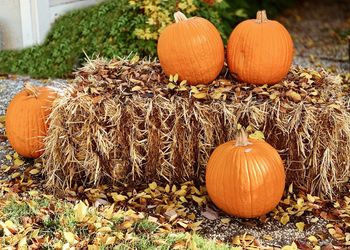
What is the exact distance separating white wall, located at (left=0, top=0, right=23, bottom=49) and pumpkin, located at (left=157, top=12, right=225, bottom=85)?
2.84 meters

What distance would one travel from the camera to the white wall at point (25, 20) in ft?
20.1

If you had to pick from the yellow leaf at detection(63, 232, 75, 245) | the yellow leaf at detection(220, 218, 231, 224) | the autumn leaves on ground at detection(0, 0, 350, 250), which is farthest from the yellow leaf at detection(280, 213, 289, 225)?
the yellow leaf at detection(63, 232, 75, 245)

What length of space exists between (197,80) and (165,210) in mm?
801

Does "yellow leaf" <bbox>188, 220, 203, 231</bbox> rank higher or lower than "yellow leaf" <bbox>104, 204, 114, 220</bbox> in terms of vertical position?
lower

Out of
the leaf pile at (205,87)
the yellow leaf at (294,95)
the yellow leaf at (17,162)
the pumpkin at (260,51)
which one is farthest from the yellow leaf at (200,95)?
the yellow leaf at (17,162)

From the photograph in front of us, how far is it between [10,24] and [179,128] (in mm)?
3155

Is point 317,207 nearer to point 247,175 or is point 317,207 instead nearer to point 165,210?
point 247,175

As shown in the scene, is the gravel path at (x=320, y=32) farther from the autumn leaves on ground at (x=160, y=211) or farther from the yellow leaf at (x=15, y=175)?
the yellow leaf at (x=15, y=175)

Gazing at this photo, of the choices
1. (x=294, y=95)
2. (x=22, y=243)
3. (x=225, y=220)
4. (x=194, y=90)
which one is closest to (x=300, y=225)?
(x=225, y=220)

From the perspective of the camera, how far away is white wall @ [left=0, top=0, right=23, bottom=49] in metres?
6.15

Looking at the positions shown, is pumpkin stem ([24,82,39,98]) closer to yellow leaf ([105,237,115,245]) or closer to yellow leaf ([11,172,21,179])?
yellow leaf ([11,172,21,179])

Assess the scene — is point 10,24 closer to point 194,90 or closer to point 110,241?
point 194,90

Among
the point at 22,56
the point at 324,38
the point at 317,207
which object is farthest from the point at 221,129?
the point at 324,38

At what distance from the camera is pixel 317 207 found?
3.62m
